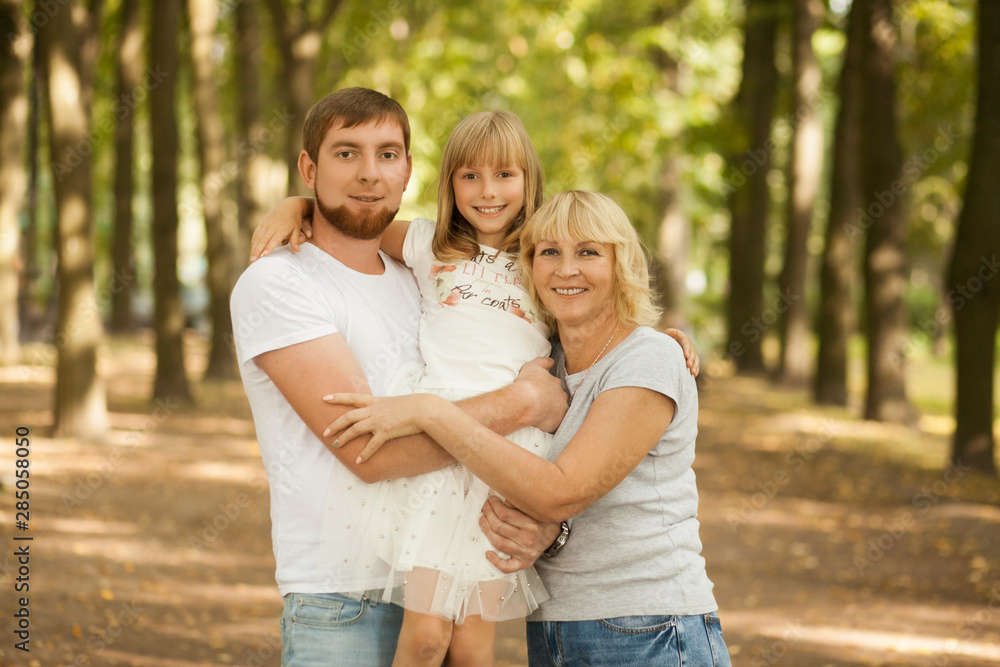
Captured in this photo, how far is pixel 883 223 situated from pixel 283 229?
41.8 feet

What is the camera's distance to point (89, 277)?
1141 centimetres

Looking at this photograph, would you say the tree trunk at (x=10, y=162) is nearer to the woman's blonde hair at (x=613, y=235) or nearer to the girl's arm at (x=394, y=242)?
the girl's arm at (x=394, y=242)

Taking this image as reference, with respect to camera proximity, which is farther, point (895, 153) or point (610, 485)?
point (895, 153)

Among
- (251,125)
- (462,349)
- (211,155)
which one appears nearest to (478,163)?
(462,349)

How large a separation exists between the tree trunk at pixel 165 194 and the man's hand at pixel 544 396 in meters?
12.3

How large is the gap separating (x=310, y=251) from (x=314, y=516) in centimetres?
88

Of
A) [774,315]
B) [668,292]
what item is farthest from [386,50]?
[774,315]

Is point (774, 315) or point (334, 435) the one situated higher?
point (334, 435)

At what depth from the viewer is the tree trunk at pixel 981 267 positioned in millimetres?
10352

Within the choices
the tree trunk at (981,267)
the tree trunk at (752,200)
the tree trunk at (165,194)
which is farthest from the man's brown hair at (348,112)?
the tree trunk at (752,200)

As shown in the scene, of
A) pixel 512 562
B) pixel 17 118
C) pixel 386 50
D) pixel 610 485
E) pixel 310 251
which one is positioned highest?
pixel 386 50

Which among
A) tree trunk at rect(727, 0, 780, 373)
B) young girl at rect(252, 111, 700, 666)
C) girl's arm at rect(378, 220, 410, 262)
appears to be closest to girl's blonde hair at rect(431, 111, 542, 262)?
young girl at rect(252, 111, 700, 666)

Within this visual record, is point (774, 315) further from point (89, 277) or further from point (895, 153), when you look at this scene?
point (89, 277)

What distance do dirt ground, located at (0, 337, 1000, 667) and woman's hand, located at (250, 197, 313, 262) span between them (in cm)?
395
